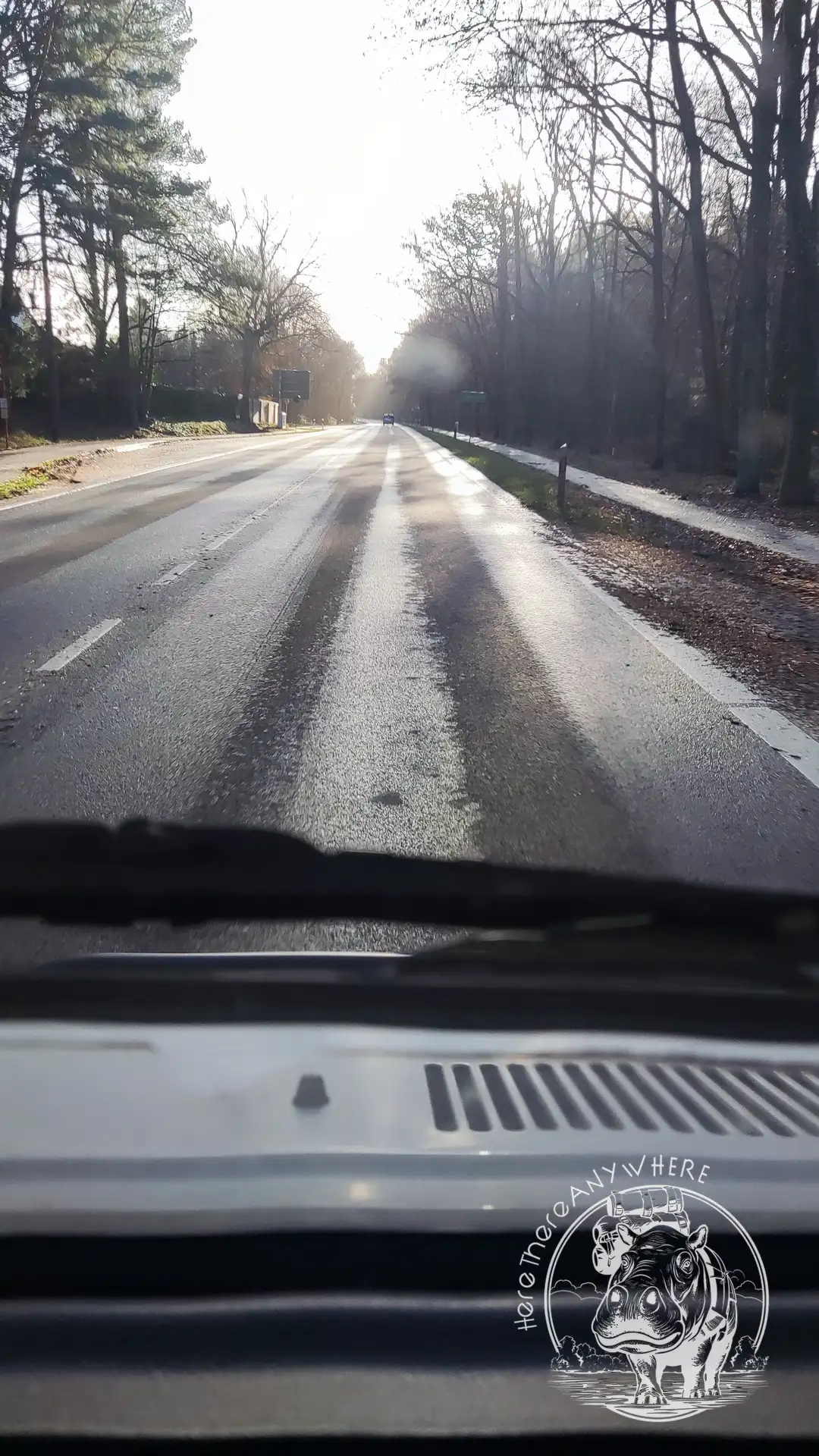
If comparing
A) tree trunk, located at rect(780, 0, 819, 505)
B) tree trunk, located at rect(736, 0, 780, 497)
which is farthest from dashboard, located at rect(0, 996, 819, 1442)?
tree trunk, located at rect(736, 0, 780, 497)

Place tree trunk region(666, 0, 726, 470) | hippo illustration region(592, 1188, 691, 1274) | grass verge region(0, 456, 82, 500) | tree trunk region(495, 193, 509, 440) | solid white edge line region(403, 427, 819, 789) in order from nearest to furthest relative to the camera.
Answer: hippo illustration region(592, 1188, 691, 1274) < solid white edge line region(403, 427, 819, 789) < grass verge region(0, 456, 82, 500) < tree trunk region(666, 0, 726, 470) < tree trunk region(495, 193, 509, 440)

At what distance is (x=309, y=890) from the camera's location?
164 inches

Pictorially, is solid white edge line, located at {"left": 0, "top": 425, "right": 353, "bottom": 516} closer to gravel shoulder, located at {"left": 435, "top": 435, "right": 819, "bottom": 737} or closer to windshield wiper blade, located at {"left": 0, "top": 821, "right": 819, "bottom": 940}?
gravel shoulder, located at {"left": 435, "top": 435, "right": 819, "bottom": 737}

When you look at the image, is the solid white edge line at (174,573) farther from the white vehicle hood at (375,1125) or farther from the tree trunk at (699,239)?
the tree trunk at (699,239)

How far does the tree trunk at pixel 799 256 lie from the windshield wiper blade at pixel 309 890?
18199 millimetres

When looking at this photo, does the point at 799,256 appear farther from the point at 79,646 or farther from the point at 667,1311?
the point at 667,1311

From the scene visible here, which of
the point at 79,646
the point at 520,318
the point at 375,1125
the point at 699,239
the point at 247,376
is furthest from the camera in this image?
the point at 247,376

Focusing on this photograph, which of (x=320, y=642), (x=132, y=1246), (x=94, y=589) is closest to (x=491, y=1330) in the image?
(x=132, y=1246)

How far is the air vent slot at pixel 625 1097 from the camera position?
2129 millimetres

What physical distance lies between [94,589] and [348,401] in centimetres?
16880

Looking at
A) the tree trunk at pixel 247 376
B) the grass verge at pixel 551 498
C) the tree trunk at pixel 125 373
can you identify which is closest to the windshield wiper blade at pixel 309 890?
the grass verge at pixel 551 498

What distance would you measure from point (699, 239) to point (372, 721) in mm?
25070

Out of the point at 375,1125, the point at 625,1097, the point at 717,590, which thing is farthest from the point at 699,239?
the point at 375,1125
